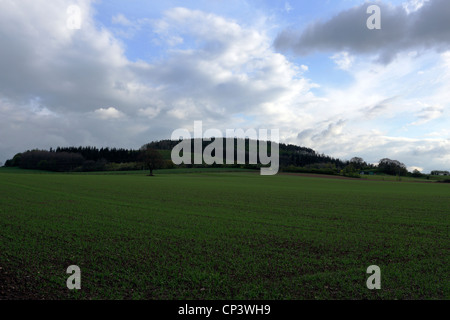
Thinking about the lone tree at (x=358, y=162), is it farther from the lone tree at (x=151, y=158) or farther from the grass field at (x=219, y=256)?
the grass field at (x=219, y=256)

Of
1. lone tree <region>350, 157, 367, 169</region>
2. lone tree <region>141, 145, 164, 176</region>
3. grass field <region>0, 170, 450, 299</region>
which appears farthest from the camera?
lone tree <region>350, 157, 367, 169</region>

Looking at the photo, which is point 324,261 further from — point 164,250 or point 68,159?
point 68,159

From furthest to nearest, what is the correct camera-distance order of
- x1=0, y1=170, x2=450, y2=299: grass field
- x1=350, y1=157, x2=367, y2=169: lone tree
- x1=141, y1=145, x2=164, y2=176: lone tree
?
x1=350, y1=157, x2=367, y2=169: lone tree, x1=141, y1=145, x2=164, y2=176: lone tree, x1=0, y1=170, x2=450, y2=299: grass field

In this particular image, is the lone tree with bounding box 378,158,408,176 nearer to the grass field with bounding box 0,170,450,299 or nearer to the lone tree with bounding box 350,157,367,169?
the lone tree with bounding box 350,157,367,169

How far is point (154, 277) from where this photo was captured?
7.64m

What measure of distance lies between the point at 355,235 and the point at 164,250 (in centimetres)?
912

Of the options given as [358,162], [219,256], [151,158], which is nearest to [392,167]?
[358,162]

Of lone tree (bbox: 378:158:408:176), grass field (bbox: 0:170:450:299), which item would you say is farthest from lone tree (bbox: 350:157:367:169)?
grass field (bbox: 0:170:450:299)

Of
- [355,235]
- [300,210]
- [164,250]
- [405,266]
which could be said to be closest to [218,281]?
[164,250]

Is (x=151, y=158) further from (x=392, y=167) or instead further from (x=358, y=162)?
(x=358, y=162)

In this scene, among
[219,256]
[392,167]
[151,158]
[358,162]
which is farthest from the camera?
[358,162]

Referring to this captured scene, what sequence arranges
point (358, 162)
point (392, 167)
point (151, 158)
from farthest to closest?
point (358, 162) → point (392, 167) → point (151, 158)

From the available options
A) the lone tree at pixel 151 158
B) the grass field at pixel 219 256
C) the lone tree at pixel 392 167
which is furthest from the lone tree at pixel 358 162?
the grass field at pixel 219 256

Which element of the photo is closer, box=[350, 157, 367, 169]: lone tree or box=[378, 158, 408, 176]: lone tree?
box=[378, 158, 408, 176]: lone tree
